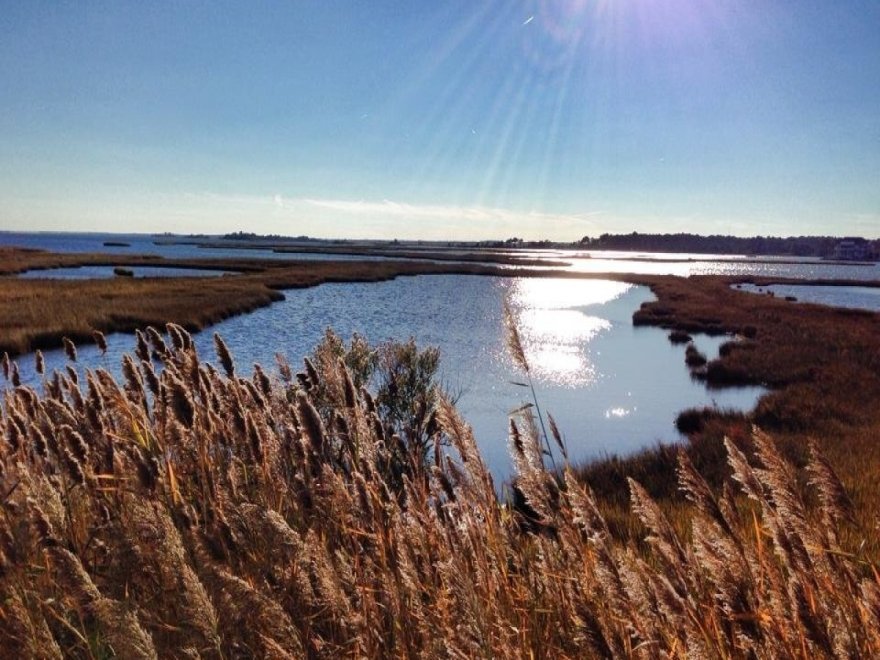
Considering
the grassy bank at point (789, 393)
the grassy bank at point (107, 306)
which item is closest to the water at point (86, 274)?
the grassy bank at point (107, 306)

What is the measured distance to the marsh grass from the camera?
2.05 metres

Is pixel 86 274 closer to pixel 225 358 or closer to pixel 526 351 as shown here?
pixel 526 351

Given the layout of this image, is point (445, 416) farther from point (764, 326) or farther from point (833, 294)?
point (833, 294)

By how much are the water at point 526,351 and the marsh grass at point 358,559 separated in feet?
25.5

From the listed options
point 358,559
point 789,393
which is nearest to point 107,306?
point 789,393

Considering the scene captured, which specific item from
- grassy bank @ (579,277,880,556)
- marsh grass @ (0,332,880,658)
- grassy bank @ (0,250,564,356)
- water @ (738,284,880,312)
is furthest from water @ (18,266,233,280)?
marsh grass @ (0,332,880,658)

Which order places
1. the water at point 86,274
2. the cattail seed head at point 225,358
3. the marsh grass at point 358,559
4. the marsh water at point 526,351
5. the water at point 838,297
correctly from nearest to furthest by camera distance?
the marsh grass at point 358,559 → the cattail seed head at point 225,358 → the marsh water at point 526,351 → the water at point 838,297 → the water at point 86,274

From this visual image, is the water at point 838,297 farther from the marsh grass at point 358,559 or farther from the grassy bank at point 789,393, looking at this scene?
the marsh grass at point 358,559

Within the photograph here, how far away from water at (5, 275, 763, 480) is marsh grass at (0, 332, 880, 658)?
7.78 m

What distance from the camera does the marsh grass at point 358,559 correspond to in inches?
80.9

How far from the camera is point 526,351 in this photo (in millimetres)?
34000

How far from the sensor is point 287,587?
3145 mm

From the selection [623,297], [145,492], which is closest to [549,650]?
[145,492]

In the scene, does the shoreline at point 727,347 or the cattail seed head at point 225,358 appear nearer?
the cattail seed head at point 225,358
